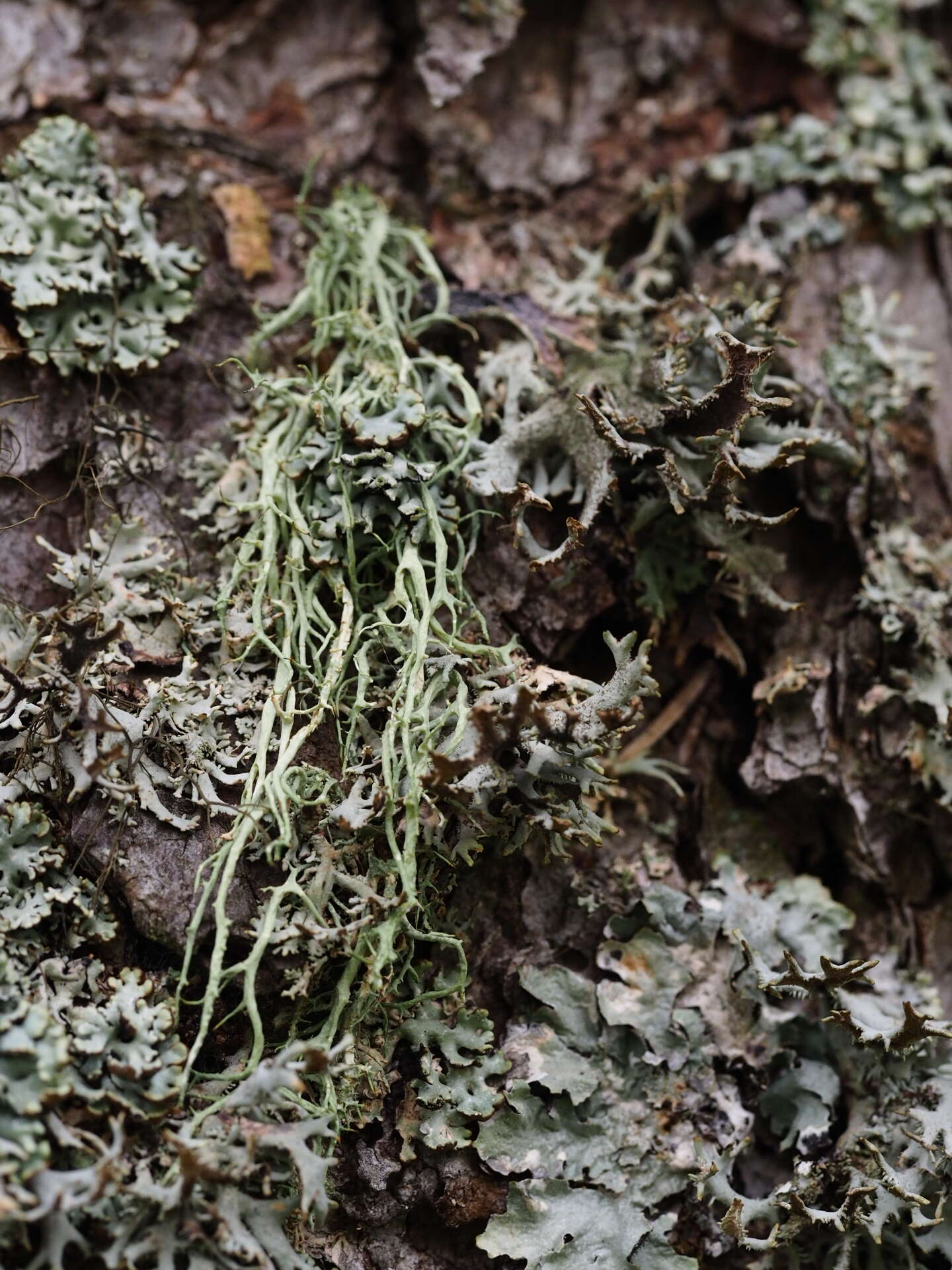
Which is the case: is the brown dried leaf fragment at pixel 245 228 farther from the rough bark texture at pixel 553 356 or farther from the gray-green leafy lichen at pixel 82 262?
the gray-green leafy lichen at pixel 82 262

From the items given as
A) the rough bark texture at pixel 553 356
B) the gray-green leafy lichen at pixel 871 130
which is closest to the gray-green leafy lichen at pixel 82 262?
the rough bark texture at pixel 553 356

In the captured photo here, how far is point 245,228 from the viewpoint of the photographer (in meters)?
2.64

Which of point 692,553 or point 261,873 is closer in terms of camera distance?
point 261,873

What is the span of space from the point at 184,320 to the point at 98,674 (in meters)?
0.94

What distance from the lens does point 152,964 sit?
76.0 inches

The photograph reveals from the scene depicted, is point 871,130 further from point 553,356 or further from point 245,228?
point 245,228

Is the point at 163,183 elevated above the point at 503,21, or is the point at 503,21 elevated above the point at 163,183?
the point at 503,21

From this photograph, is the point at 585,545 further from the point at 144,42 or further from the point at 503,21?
the point at 144,42

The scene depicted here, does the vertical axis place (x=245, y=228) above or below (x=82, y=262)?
above

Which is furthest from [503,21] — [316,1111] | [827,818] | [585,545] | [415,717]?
[316,1111]

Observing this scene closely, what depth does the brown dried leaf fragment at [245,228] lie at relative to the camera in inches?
102

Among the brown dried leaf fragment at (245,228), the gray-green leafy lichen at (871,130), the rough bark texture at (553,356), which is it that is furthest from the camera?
the gray-green leafy lichen at (871,130)

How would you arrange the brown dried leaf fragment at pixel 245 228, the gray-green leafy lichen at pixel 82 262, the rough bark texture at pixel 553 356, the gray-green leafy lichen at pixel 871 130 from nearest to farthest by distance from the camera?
the rough bark texture at pixel 553 356 < the gray-green leafy lichen at pixel 82 262 < the brown dried leaf fragment at pixel 245 228 < the gray-green leafy lichen at pixel 871 130

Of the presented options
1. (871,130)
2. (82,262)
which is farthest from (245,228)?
(871,130)
